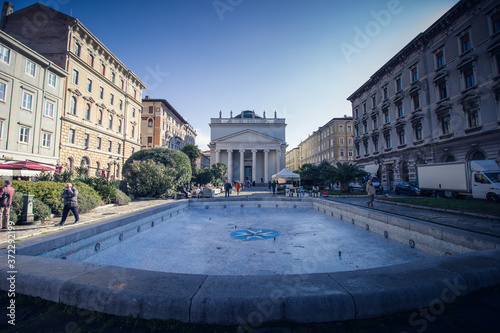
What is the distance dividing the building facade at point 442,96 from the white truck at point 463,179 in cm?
480

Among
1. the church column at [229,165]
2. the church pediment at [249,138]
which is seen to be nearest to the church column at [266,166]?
the church pediment at [249,138]

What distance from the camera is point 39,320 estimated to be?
7.30 ft

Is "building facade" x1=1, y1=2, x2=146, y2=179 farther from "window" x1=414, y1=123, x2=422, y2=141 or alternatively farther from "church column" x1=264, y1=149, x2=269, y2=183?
"window" x1=414, y1=123, x2=422, y2=141

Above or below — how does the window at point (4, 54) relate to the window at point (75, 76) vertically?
below

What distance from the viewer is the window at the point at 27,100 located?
20172 mm

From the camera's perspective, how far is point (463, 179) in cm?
1543

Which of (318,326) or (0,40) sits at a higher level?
(0,40)

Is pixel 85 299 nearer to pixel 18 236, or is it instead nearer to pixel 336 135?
pixel 18 236

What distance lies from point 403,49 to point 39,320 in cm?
3680

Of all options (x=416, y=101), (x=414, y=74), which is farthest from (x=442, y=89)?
(x=414, y=74)

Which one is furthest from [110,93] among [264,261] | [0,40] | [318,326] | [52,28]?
[318,326]

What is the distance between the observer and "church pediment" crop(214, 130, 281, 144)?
48312mm

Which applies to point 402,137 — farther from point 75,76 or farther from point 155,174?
point 75,76
